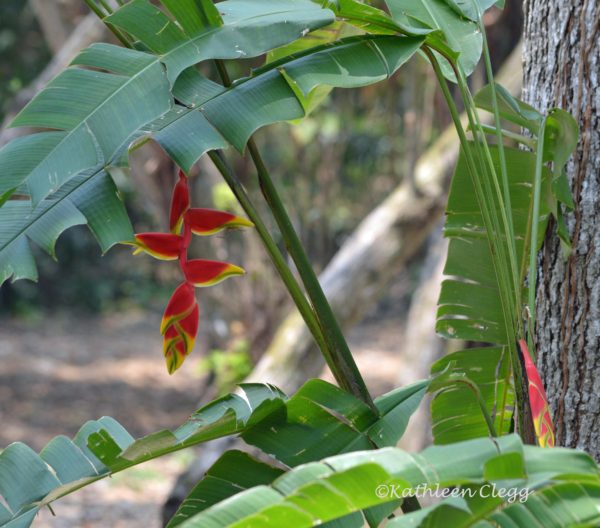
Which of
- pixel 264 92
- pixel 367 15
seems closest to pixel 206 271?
pixel 264 92

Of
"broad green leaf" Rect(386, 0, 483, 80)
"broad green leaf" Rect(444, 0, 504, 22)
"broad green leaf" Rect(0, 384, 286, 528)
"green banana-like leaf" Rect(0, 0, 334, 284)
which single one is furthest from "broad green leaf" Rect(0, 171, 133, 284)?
"broad green leaf" Rect(444, 0, 504, 22)

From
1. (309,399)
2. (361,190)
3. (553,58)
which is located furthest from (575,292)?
(361,190)

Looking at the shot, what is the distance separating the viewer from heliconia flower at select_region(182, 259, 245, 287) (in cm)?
106

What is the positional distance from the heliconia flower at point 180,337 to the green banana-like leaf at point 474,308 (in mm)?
466

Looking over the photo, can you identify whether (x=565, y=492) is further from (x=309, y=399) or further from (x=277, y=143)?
(x=277, y=143)

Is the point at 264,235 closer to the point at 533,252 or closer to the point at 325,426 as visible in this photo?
the point at 325,426

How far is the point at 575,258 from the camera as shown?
4.30ft

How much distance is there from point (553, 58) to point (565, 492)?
Result: 2.81 ft

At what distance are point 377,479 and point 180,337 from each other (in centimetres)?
45

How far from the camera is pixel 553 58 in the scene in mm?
1348

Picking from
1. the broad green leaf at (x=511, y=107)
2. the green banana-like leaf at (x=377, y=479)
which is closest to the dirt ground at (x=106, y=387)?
the broad green leaf at (x=511, y=107)

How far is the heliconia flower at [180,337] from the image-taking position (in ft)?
3.44

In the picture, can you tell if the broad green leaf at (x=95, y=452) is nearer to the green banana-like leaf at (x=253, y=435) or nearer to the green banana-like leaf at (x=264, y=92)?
the green banana-like leaf at (x=253, y=435)

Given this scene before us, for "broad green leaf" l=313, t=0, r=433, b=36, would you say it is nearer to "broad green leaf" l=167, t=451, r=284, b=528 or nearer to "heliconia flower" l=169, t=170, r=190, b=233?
"heliconia flower" l=169, t=170, r=190, b=233
